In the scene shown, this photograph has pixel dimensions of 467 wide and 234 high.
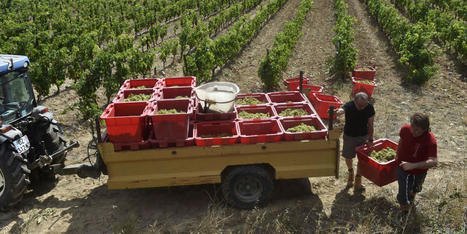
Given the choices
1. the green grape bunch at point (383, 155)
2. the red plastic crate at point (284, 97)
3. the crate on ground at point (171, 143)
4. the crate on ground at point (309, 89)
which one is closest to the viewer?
the crate on ground at point (171, 143)

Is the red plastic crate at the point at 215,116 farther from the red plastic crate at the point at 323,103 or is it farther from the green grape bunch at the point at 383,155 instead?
the red plastic crate at the point at 323,103

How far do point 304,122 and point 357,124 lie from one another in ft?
2.49

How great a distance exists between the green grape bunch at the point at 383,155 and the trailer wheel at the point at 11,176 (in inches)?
198

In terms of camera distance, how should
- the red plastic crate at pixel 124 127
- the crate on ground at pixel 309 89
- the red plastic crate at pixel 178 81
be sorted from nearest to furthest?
1. the red plastic crate at pixel 124 127
2. the red plastic crate at pixel 178 81
3. the crate on ground at pixel 309 89

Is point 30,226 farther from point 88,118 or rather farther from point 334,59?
point 334,59

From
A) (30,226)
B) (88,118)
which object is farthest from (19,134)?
(88,118)

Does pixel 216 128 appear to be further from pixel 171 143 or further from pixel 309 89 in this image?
pixel 309 89

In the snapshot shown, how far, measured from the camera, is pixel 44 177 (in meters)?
6.53

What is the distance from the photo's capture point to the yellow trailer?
5.17 m

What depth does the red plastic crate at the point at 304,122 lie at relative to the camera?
5.24m

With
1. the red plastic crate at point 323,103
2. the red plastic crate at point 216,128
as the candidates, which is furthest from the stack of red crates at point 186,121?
the red plastic crate at point 323,103

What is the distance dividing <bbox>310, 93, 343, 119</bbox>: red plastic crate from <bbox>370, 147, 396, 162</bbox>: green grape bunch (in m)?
2.91

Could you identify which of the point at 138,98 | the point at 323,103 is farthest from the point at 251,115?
the point at 323,103

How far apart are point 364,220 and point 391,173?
0.76m
